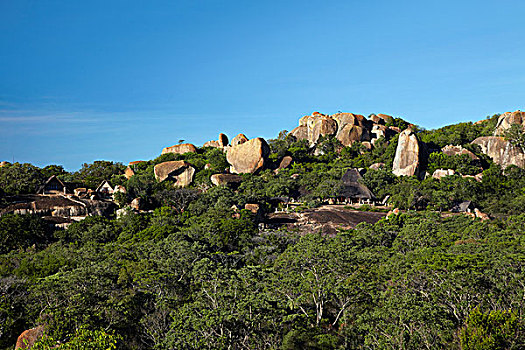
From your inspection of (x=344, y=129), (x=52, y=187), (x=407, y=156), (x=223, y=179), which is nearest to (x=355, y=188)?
(x=407, y=156)

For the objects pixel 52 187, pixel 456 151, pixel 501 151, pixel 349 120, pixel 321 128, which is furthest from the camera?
pixel 349 120

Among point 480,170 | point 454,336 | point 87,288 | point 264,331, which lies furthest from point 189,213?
point 480,170

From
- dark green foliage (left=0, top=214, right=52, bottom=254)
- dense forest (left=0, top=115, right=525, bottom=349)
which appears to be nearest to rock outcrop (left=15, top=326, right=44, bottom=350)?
dense forest (left=0, top=115, right=525, bottom=349)

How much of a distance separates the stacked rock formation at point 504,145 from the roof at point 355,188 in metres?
23.3

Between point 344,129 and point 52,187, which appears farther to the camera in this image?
point 344,129

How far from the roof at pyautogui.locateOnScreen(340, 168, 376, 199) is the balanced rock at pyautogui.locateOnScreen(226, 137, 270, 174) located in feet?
44.6

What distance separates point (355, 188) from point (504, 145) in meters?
26.8

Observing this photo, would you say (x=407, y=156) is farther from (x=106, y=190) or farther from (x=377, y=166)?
(x=106, y=190)

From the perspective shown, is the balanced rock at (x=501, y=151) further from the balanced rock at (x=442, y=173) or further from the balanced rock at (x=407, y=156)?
the balanced rock at (x=407, y=156)

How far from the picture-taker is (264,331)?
56.0 feet

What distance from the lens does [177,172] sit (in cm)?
6106

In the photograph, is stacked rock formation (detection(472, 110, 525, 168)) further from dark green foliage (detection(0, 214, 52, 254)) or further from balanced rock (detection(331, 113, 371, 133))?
dark green foliage (detection(0, 214, 52, 254))

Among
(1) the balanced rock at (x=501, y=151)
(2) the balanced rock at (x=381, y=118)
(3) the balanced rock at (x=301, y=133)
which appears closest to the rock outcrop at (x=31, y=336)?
(1) the balanced rock at (x=501, y=151)

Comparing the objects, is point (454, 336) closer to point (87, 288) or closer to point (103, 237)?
point (87, 288)
